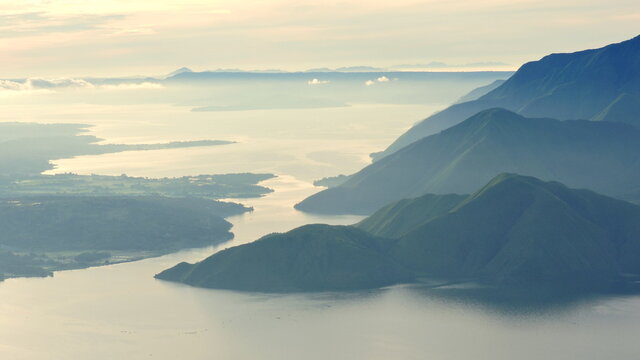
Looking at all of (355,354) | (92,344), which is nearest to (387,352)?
(355,354)

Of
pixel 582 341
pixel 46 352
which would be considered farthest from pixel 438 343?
pixel 46 352

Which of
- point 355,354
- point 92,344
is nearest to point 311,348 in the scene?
point 355,354

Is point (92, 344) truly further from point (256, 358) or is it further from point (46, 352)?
point (256, 358)

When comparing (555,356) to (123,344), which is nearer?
(555,356)

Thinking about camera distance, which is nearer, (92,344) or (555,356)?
(555,356)

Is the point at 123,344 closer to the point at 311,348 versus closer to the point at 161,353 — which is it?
the point at 161,353

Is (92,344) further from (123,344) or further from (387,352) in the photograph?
(387,352)
